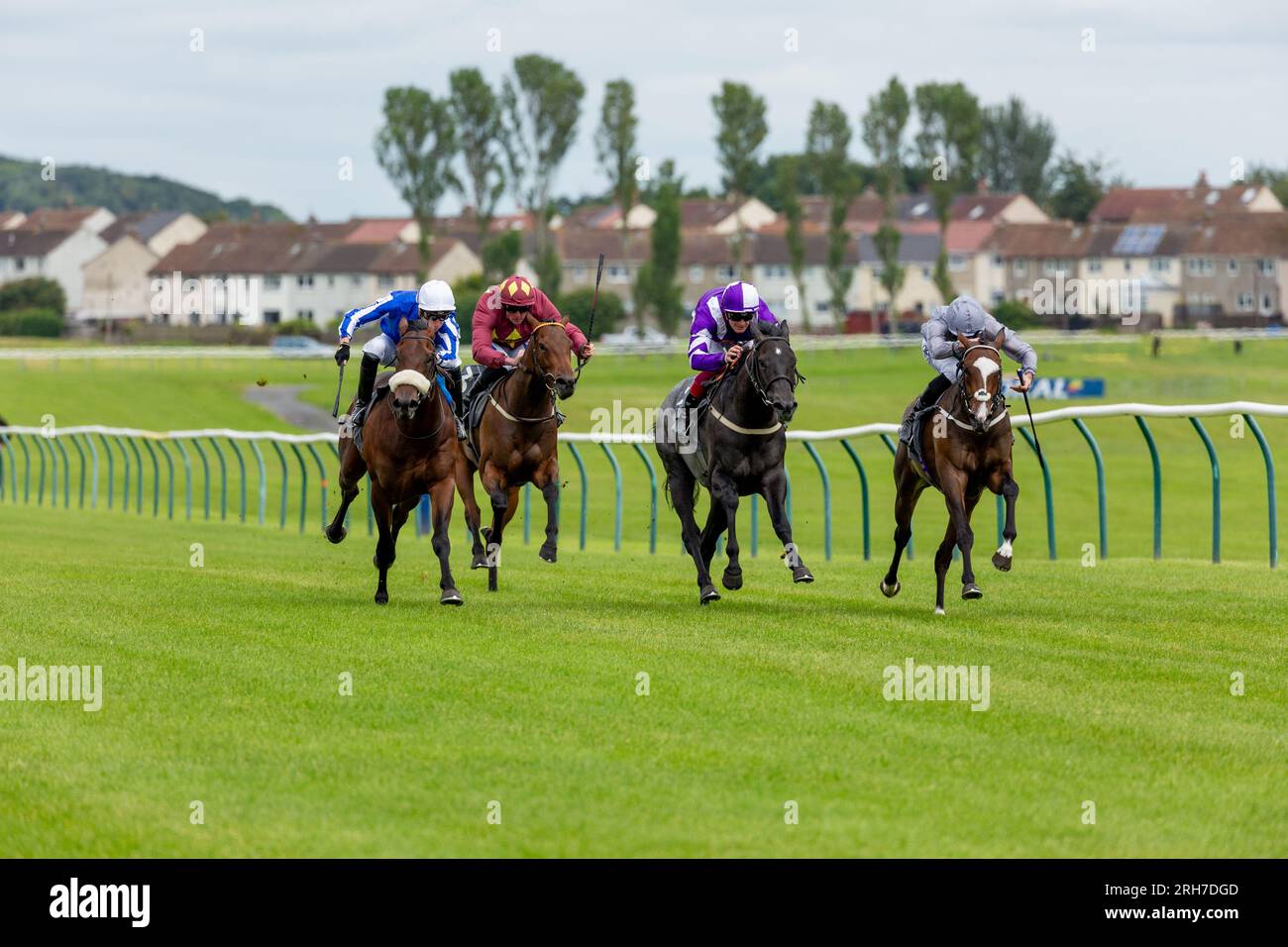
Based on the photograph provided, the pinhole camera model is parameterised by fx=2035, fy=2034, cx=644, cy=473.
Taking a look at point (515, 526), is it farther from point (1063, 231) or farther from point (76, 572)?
point (1063, 231)

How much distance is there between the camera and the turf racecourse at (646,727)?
19.4 ft

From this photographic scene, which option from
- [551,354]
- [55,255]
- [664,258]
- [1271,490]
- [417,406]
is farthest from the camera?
[55,255]

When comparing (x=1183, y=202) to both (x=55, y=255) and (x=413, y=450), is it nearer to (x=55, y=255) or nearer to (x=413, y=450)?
(x=55, y=255)

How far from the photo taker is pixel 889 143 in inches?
3310

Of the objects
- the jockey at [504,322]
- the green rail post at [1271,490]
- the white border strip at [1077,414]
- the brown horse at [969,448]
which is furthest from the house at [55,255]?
the brown horse at [969,448]

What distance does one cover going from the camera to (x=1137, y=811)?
20.1 feet

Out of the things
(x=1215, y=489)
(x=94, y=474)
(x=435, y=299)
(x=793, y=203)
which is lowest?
(x=94, y=474)

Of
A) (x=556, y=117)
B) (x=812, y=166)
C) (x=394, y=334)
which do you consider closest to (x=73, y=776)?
(x=394, y=334)

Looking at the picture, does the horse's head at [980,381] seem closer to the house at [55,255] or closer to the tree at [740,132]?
the tree at [740,132]

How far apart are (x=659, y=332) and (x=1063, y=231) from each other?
44.8 m

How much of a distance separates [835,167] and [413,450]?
7511cm

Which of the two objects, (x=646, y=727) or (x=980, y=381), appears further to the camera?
(x=980, y=381)

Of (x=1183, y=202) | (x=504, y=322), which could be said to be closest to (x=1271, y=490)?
(x=504, y=322)
